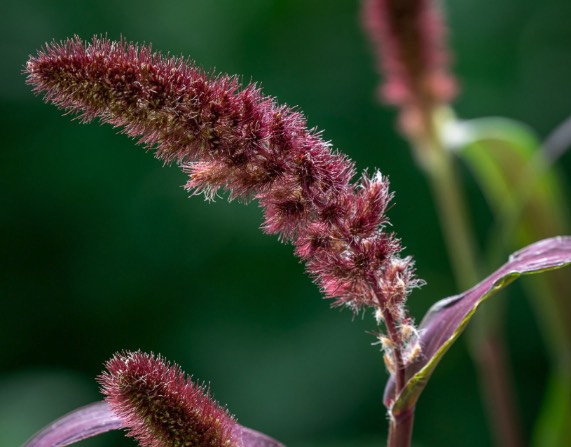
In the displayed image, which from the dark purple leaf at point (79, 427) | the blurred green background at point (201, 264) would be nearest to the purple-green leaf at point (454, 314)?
the dark purple leaf at point (79, 427)

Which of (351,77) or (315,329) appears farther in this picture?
(351,77)

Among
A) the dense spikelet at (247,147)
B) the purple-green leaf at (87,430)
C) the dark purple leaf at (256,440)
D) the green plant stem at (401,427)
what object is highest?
the dense spikelet at (247,147)

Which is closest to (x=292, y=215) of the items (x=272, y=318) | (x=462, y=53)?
(x=272, y=318)

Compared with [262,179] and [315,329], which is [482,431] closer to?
[315,329]

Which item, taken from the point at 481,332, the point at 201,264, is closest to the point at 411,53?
the point at 481,332

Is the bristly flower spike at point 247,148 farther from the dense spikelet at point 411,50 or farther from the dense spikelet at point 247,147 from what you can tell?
the dense spikelet at point 411,50

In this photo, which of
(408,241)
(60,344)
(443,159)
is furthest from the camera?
(408,241)

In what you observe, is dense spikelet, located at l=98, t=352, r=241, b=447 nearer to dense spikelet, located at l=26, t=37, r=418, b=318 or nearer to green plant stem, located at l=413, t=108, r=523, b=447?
dense spikelet, located at l=26, t=37, r=418, b=318

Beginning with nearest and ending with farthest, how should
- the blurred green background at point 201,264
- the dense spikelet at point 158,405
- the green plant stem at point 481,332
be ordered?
the dense spikelet at point 158,405 < the green plant stem at point 481,332 < the blurred green background at point 201,264
